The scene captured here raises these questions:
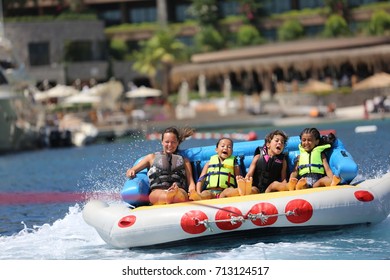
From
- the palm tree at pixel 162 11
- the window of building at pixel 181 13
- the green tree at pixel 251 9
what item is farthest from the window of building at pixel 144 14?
the green tree at pixel 251 9

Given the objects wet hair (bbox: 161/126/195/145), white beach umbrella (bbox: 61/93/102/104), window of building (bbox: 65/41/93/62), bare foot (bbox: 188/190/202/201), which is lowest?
white beach umbrella (bbox: 61/93/102/104)

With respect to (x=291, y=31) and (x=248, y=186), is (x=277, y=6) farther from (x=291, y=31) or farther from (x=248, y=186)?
(x=248, y=186)

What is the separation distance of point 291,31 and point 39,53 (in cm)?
1257

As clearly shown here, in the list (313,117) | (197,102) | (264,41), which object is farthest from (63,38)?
(313,117)

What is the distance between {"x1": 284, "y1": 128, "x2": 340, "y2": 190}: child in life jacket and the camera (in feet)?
29.3

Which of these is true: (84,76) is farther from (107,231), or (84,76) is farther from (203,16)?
(107,231)

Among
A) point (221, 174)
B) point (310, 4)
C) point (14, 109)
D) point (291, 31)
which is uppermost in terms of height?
point (310, 4)

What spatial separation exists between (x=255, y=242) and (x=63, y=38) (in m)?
41.4

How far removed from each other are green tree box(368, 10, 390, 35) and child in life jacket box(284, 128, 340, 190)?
118 feet

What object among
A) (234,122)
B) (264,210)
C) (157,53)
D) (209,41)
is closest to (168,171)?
(264,210)

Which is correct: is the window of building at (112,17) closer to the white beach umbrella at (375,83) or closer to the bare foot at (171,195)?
the white beach umbrella at (375,83)

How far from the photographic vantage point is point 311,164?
8984 millimetres

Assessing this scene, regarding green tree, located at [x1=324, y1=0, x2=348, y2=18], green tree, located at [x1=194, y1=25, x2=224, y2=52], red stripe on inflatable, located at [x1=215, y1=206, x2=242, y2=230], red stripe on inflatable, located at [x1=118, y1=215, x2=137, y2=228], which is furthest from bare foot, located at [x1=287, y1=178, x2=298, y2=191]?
green tree, located at [x1=194, y1=25, x2=224, y2=52]

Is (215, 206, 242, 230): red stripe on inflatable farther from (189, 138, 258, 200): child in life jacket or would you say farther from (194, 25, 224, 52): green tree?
(194, 25, 224, 52): green tree
